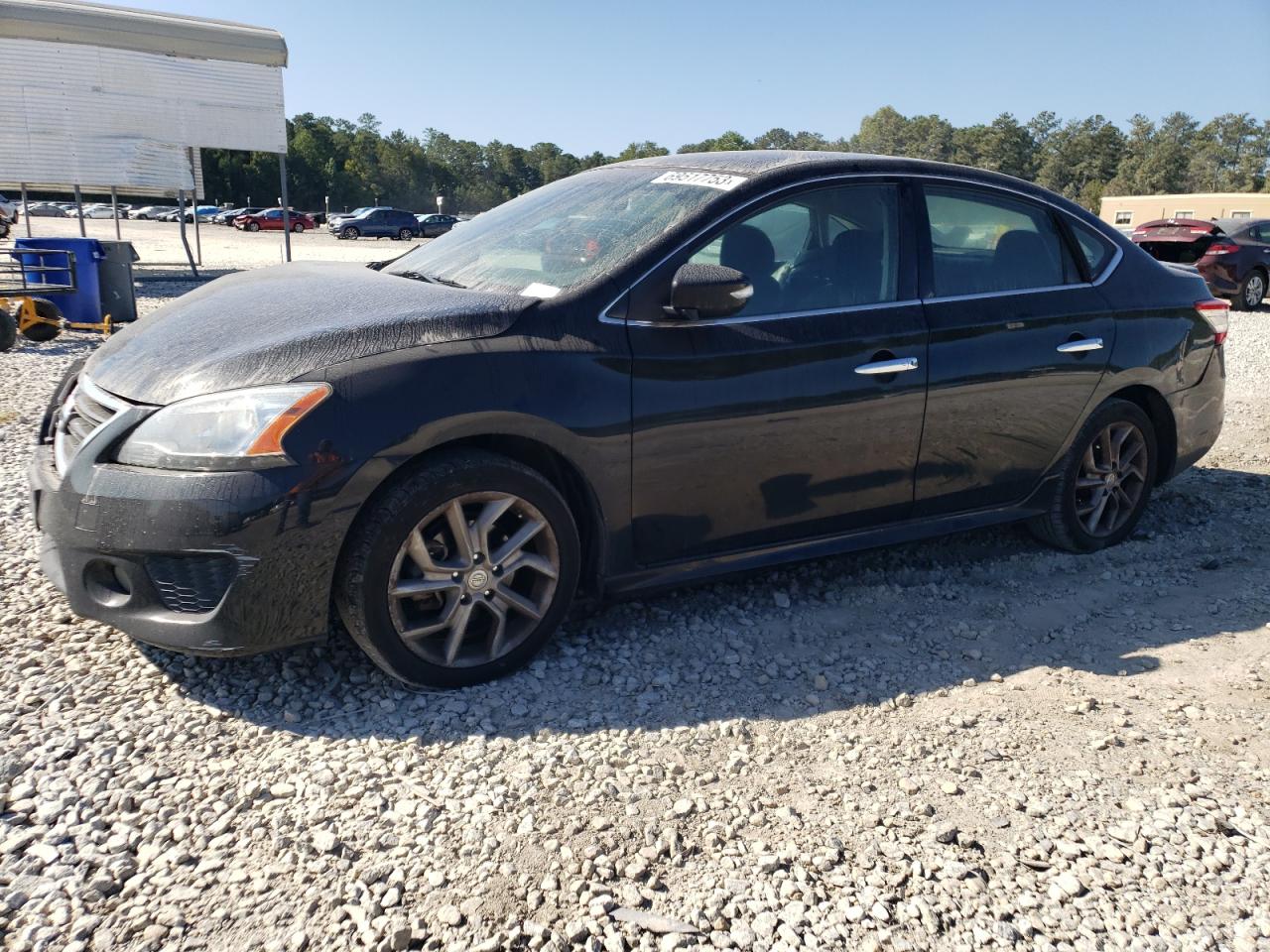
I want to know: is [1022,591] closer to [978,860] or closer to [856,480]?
[856,480]

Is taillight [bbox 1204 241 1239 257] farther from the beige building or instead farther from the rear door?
the beige building

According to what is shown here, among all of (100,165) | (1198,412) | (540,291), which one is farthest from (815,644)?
(100,165)

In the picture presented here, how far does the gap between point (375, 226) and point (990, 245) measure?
50.8 m

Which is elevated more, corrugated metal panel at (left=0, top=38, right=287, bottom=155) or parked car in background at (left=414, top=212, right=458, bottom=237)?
corrugated metal panel at (left=0, top=38, right=287, bottom=155)

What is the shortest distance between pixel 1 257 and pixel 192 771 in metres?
22.8

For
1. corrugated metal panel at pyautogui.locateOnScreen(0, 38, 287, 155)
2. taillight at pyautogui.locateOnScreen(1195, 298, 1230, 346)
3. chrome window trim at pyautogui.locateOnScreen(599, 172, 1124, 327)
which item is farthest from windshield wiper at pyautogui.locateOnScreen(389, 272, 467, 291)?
corrugated metal panel at pyautogui.locateOnScreen(0, 38, 287, 155)

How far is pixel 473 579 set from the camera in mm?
3176

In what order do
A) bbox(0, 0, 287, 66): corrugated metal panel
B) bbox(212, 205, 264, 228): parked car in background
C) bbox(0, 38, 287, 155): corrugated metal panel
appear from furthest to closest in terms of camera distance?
bbox(212, 205, 264, 228): parked car in background
bbox(0, 38, 287, 155): corrugated metal panel
bbox(0, 0, 287, 66): corrugated metal panel

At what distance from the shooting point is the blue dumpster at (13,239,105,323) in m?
11.2

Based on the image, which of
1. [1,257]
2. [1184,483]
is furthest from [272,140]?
[1184,483]

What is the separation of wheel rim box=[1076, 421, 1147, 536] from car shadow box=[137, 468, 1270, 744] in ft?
0.61

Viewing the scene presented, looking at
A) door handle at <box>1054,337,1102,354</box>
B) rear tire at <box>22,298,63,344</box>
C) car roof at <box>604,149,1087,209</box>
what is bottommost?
rear tire at <box>22,298,63,344</box>

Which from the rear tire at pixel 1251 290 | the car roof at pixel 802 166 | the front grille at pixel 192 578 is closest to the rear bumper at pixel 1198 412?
the car roof at pixel 802 166

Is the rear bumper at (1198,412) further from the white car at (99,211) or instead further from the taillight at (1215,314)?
the white car at (99,211)
